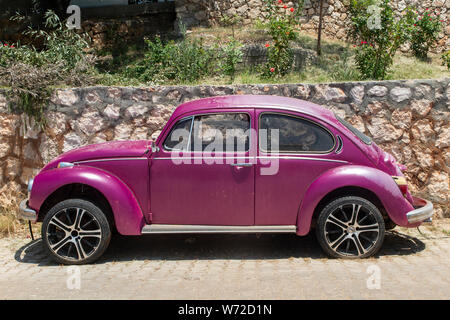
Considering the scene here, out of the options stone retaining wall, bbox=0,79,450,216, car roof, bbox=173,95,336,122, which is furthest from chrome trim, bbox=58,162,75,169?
stone retaining wall, bbox=0,79,450,216

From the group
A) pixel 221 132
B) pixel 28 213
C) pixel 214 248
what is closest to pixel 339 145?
pixel 221 132

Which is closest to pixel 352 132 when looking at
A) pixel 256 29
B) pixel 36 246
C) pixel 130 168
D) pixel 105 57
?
pixel 130 168

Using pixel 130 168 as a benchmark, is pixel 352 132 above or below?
above

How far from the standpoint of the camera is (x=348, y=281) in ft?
15.6

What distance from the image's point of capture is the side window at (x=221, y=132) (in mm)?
5430

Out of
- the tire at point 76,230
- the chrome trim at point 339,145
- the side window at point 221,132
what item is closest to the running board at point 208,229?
the tire at point 76,230

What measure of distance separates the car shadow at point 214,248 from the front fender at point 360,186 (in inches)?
23.2

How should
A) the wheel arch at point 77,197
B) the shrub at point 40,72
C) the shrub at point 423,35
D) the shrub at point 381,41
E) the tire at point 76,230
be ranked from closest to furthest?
the tire at point 76,230, the wheel arch at point 77,197, the shrub at point 40,72, the shrub at point 381,41, the shrub at point 423,35

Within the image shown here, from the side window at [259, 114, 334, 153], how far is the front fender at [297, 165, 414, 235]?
1.08 ft

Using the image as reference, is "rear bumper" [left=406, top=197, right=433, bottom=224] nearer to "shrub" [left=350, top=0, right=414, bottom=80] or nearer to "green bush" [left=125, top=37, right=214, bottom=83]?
"shrub" [left=350, top=0, right=414, bottom=80]

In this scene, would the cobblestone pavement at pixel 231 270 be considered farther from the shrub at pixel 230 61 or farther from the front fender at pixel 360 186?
the shrub at pixel 230 61

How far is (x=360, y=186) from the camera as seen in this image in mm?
5219

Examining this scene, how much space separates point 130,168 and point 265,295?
6.57 feet

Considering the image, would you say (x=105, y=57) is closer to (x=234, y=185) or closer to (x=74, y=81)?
(x=74, y=81)
